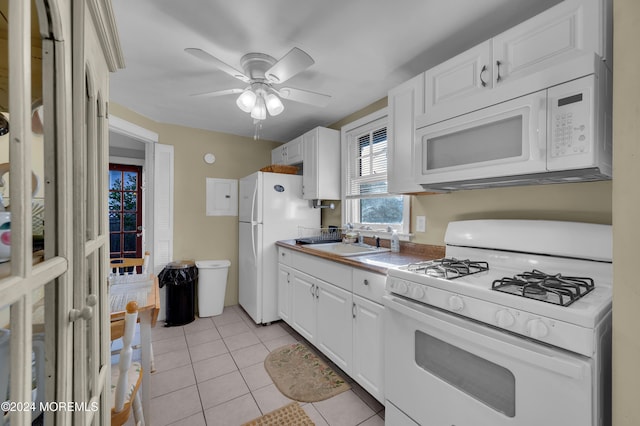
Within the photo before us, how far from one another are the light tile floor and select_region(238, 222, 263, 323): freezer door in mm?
279

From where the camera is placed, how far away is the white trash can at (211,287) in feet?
10.7

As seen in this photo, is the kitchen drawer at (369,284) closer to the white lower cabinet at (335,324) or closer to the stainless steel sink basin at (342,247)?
the white lower cabinet at (335,324)

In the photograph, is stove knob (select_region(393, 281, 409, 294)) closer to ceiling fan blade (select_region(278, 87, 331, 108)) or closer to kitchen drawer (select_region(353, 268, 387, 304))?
kitchen drawer (select_region(353, 268, 387, 304))

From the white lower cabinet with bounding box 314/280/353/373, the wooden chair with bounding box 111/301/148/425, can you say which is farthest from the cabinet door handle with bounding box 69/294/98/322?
the white lower cabinet with bounding box 314/280/353/373

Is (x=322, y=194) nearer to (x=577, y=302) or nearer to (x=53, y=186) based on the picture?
(x=577, y=302)

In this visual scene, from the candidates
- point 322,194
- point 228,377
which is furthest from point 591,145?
point 228,377

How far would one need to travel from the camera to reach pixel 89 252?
28.5 inches

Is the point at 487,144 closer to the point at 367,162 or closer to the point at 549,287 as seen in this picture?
the point at 549,287

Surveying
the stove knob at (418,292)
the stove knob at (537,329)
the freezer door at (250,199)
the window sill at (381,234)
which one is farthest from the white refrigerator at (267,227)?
the stove knob at (537,329)

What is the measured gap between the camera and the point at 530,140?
1.25 metres

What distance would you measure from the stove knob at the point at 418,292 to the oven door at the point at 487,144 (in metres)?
0.68

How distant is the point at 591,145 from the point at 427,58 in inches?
46.4

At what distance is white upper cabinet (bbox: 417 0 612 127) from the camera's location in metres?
1.14

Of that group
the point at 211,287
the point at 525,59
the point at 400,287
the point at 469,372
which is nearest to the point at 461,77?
the point at 525,59
